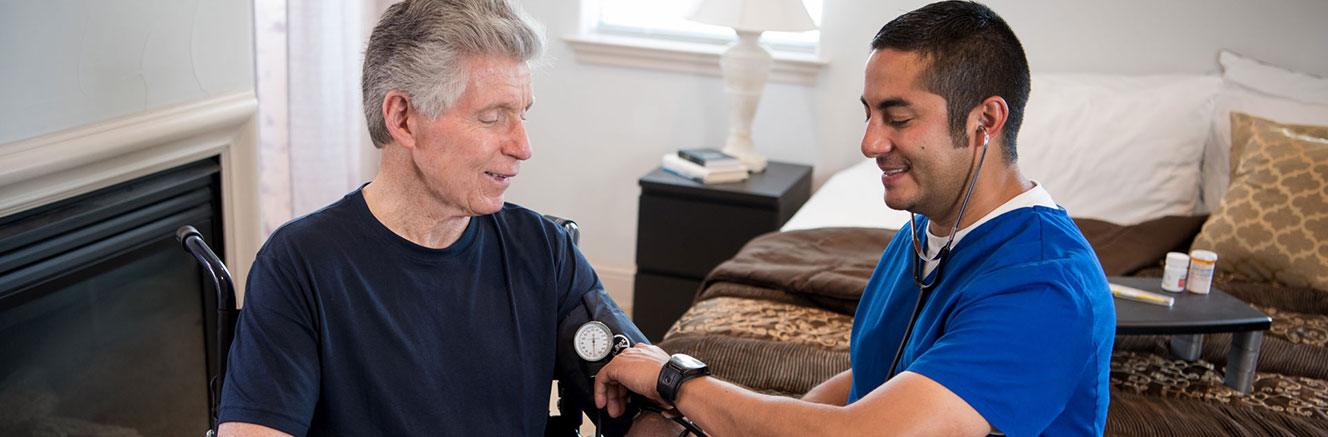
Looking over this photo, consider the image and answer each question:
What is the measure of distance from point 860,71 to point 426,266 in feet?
7.69

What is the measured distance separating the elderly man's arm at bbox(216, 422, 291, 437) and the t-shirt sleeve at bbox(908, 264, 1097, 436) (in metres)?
0.72

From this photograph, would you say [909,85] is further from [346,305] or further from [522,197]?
[522,197]

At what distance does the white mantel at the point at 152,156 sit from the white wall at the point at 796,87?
4.08ft

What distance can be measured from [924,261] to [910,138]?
0.61 feet

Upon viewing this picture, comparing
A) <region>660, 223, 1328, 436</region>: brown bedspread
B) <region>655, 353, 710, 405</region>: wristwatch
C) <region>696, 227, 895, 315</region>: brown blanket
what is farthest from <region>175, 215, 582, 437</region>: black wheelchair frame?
<region>696, 227, 895, 315</region>: brown blanket

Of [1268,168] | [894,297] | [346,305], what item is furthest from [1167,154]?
[346,305]

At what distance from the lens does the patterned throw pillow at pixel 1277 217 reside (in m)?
2.62

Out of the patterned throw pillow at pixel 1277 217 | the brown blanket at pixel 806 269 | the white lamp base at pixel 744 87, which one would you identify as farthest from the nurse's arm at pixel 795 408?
the white lamp base at pixel 744 87

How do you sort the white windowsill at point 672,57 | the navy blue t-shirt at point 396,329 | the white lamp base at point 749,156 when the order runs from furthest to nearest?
the white windowsill at point 672,57 < the white lamp base at point 749,156 < the navy blue t-shirt at point 396,329

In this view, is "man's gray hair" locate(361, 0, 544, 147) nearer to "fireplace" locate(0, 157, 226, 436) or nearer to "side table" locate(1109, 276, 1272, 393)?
"fireplace" locate(0, 157, 226, 436)

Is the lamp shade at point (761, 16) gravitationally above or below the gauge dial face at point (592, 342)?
above

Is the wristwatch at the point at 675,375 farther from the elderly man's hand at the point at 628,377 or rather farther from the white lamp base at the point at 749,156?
the white lamp base at the point at 749,156

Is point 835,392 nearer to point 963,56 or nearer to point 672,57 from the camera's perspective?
point 963,56

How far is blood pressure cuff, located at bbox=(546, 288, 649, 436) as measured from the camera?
162 centimetres
